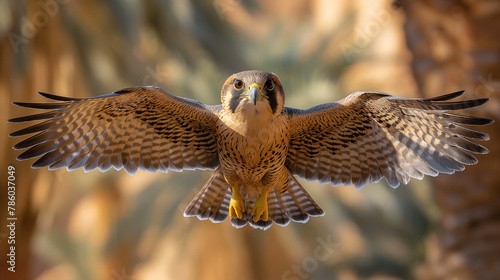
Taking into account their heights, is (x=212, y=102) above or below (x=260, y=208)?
above

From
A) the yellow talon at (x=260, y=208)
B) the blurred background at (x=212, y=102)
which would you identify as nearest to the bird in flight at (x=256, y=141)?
the yellow talon at (x=260, y=208)

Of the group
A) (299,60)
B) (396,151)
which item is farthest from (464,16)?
(396,151)

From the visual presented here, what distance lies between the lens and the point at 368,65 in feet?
13.2

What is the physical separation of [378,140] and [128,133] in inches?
39.7

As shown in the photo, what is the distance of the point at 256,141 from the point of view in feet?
5.64

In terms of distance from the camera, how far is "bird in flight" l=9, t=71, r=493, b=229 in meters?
1.76

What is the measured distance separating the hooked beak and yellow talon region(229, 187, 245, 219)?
0.51 metres

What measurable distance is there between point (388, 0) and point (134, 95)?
2668 millimetres

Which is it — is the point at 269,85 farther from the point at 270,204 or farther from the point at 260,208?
the point at 270,204

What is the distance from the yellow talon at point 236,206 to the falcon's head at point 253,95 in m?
0.35

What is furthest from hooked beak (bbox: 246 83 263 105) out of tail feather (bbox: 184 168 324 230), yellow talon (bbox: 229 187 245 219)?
tail feather (bbox: 184 168 324 230)

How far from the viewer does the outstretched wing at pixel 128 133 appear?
6.09ft

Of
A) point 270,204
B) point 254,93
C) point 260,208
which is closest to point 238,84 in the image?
point 254,93

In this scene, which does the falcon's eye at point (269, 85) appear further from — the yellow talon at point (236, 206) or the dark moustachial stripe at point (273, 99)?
the yellow talon at point (236, 206)
